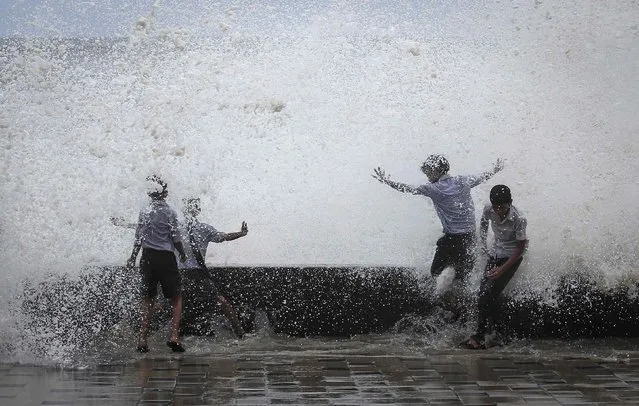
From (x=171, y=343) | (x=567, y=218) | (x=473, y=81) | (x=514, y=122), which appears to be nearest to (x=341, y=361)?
(x=171, y=343)

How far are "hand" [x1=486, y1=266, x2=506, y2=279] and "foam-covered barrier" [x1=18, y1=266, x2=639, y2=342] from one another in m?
0.36

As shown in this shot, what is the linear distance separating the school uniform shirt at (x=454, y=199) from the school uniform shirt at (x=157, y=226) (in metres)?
2.15

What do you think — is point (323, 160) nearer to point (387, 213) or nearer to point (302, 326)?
point (387, 213)

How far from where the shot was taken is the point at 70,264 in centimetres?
960

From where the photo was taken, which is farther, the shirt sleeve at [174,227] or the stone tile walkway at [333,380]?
the shirt sleeve at [174,227]

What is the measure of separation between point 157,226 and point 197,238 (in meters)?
0.51

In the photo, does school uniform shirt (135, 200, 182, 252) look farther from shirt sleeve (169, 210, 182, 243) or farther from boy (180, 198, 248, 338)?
boy (180, 198, 248, 338)

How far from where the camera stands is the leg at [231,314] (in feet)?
30.7

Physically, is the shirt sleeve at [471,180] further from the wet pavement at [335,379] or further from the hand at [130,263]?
the hand at [130,263]

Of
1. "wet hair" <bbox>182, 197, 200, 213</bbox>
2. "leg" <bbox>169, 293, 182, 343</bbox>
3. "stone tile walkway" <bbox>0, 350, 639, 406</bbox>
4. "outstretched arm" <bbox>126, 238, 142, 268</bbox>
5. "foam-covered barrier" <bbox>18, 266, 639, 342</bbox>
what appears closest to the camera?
"stone tile walkway" <bbox>0, 350, 639, 406</bbox>

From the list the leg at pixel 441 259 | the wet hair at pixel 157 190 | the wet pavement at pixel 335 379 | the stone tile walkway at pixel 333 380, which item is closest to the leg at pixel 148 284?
the wet pavement at pixel 335 379

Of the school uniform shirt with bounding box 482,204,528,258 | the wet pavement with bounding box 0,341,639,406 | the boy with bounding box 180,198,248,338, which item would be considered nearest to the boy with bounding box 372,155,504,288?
the school uniform shirt with bounding box 482,204,528,258

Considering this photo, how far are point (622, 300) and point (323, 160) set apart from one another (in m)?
12.1

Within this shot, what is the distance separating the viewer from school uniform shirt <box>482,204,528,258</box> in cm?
899
